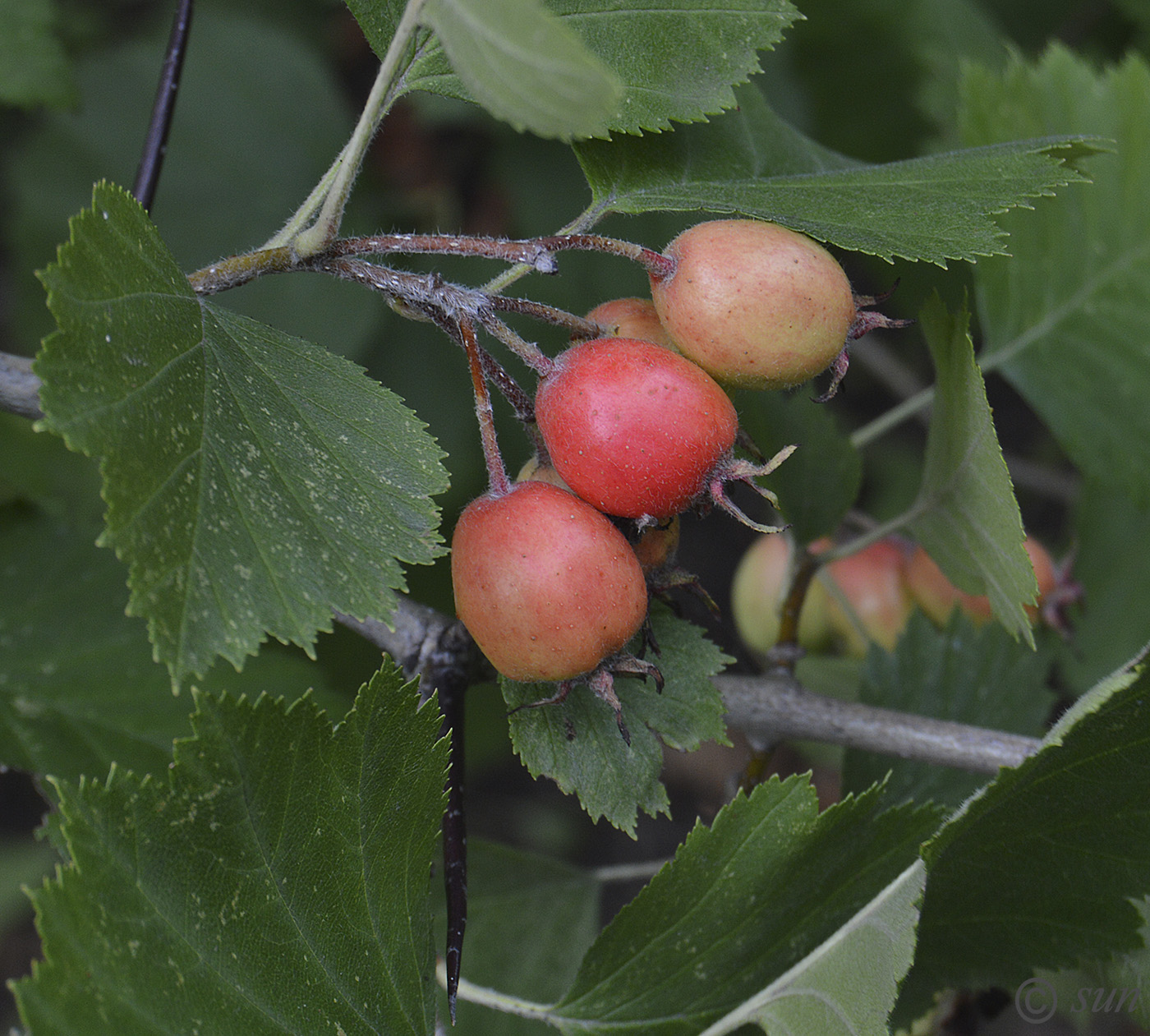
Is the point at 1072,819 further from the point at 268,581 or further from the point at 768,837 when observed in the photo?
the point at 268,581

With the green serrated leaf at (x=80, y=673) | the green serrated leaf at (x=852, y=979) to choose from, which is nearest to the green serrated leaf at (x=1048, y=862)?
the green serrated leaf at (x=852, y=979)

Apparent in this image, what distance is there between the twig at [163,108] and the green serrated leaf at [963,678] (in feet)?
3.06

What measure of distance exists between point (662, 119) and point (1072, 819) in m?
0.61

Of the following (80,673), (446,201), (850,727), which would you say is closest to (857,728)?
(850,727)

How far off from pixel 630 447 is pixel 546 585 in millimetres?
98

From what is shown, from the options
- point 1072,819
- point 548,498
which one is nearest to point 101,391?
point 548,498

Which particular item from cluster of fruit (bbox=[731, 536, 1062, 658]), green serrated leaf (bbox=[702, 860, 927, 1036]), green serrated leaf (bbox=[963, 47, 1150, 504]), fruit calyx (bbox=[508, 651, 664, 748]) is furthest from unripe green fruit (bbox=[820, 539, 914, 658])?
fruit calyx (bbox=[508, 651, 664, 748])

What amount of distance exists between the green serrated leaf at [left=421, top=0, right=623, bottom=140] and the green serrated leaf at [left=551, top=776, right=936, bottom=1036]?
514mm

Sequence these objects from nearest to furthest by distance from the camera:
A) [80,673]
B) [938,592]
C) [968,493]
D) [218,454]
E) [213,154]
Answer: [218,454] → [968,493] → [80,673] → [938,592] → [213,154]

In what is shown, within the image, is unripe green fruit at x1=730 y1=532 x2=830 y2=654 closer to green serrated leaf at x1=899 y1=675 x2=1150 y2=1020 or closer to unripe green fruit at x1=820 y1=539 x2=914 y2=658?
unripe green fruit at x1=820 y1=539 x2=914 y2=658

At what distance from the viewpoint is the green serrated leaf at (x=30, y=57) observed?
1.08m

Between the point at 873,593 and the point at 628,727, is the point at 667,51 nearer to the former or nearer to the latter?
the point at 628,727

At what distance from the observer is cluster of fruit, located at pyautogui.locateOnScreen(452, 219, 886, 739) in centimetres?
63

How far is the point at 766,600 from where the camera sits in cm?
140
